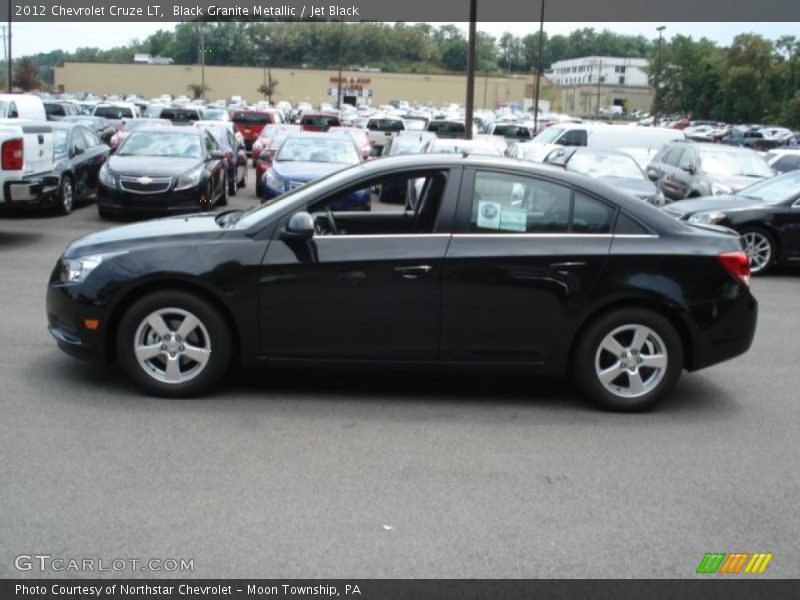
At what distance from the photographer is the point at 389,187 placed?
6496mm

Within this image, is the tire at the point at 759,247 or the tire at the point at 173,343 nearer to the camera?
the tire at the point at 173,343

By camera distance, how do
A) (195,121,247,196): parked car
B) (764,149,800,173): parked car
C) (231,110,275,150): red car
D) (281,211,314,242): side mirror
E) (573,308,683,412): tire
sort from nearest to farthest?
1. (281,211,314,242): side mirror
2. (573,308,683,412): tire
3. (195,121,247,196): parked car
4. (764,149,800,173): parked car
5. (231,110,275,150): red car

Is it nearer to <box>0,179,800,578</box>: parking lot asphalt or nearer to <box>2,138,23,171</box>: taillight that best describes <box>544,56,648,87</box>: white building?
<box>2,138,23,171</box>: taillight

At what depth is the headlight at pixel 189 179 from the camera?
49.5 feet

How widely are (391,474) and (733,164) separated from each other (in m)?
14.3

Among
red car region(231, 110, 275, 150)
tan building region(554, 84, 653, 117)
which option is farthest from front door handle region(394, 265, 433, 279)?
tan building region(554, 84, 653, 117)

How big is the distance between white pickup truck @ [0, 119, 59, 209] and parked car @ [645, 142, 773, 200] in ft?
36.6

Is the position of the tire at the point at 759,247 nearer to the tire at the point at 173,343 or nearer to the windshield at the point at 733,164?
the windshield at the point at 733,164

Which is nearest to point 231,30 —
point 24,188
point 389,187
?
point 24,188

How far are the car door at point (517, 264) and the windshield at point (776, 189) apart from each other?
7.61m

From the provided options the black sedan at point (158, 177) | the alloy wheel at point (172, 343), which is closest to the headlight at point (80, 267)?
the alloy wheel at point (172, 343)

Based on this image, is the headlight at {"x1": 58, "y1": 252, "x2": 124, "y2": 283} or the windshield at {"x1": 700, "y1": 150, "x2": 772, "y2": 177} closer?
the headlight at {"x1": 58, "y1": 252, "x2": 124, "y2": 283}

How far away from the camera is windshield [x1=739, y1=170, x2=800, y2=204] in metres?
12.5

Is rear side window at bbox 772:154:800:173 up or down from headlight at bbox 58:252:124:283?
up
